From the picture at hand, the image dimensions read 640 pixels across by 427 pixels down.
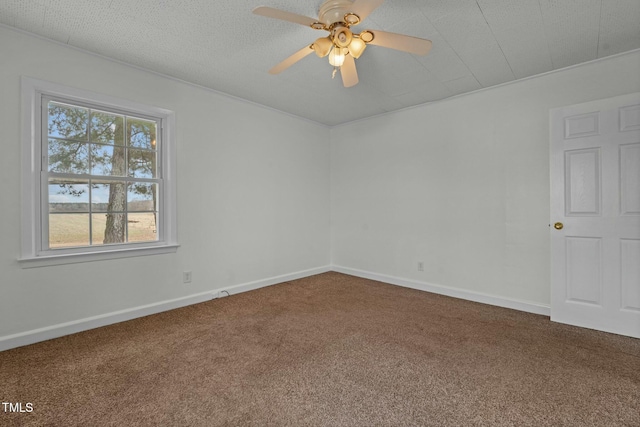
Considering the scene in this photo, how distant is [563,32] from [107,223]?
4.32 metres

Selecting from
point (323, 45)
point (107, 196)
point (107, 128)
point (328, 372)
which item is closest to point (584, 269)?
point (328, 372)

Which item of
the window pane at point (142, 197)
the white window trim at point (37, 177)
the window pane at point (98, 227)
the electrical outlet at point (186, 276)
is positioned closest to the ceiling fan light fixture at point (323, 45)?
the white window trim at point (37, 177)

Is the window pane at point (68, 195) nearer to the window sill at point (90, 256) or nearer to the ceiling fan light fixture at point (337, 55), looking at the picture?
the window sill at point (90, 256)

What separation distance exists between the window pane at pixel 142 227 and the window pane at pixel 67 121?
86cm

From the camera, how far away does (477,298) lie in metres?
3.55

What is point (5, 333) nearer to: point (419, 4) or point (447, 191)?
point (419, 4)

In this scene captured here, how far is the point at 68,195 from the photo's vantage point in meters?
2.68

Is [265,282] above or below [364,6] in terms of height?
below

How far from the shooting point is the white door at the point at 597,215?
2.58 metres

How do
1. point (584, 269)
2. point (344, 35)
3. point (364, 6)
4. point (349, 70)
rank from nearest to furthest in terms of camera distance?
point (364, 6)
point (344, 35)
point (349, 70)
point (584, 269)

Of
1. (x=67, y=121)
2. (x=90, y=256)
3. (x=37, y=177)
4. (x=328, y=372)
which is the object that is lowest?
(x=328, y=372)

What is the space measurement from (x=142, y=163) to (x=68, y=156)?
1.99 feet

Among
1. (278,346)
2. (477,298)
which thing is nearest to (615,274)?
(477,298)

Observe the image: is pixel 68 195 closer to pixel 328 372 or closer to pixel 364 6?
pixel 328 372
